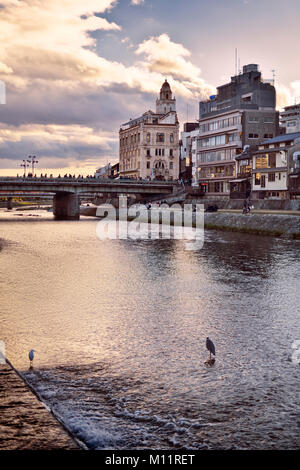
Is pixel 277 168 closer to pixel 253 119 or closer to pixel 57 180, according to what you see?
pixel 253 119

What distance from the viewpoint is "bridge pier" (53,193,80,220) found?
90.2 metres

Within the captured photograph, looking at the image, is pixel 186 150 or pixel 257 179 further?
pixel 186 150

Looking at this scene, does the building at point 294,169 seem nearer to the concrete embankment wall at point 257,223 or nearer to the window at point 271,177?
the window at point 271,177

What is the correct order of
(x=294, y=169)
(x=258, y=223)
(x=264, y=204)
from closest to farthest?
1. (x=258, y=223)
2. (x=264, y=204)
3. (x=294, y=169)

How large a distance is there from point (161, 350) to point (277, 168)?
58.3 m

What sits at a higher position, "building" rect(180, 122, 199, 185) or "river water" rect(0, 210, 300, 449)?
"building" rect(180, 122, 199, 185)

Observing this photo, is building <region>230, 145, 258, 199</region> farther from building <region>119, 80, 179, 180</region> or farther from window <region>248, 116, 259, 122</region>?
building <region>119, 80, 179, 180</region>

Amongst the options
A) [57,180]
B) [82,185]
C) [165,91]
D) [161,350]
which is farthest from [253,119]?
[165,91]

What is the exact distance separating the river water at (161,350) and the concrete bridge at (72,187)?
189 feet

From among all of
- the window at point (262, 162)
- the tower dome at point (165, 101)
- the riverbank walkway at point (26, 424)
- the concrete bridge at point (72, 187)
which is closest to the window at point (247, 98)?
the concrete bridge at point (72, 187)

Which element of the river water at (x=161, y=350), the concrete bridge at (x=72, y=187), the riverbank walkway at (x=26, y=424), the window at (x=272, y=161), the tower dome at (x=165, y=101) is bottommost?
the river water at (x=161, y=350)

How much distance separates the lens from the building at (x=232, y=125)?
83875 mm

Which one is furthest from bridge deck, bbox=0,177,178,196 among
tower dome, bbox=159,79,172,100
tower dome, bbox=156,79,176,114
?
tower dome, bbox=159,79,172,100

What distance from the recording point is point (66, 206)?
95750 mm
